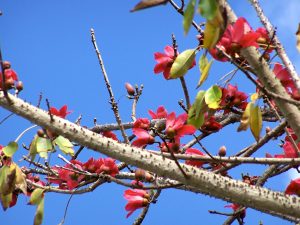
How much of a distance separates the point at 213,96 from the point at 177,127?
0.94 ft

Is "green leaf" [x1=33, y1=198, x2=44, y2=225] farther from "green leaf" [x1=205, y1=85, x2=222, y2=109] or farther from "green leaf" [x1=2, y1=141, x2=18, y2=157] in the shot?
"green leaf" [x1=205, y1=85, x2=222, y2=109]

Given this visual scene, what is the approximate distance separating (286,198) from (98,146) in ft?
2.77

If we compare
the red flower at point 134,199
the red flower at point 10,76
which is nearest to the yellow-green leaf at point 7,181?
the red flower at point 10,76

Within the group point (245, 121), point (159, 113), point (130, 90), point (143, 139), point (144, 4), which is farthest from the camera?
point (130, 90)

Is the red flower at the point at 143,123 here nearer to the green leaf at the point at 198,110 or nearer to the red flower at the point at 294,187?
the green leaf at the point at 198,110

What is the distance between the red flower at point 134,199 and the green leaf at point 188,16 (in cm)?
143

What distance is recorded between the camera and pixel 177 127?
2.54 metres

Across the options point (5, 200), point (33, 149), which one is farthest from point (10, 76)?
point (5, 200)

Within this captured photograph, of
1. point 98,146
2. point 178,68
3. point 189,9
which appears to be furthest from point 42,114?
point 189,9

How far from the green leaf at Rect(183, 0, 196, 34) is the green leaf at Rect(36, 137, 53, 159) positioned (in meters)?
1.25

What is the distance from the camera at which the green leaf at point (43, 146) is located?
8.63ft

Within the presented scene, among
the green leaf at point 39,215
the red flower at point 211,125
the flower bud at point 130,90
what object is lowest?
the green leaf at point 39,215

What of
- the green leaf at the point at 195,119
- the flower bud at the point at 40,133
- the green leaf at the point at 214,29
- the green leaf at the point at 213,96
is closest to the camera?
the green leaf at the point at 214,29

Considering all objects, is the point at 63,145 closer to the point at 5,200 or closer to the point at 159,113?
the point at 5,200
